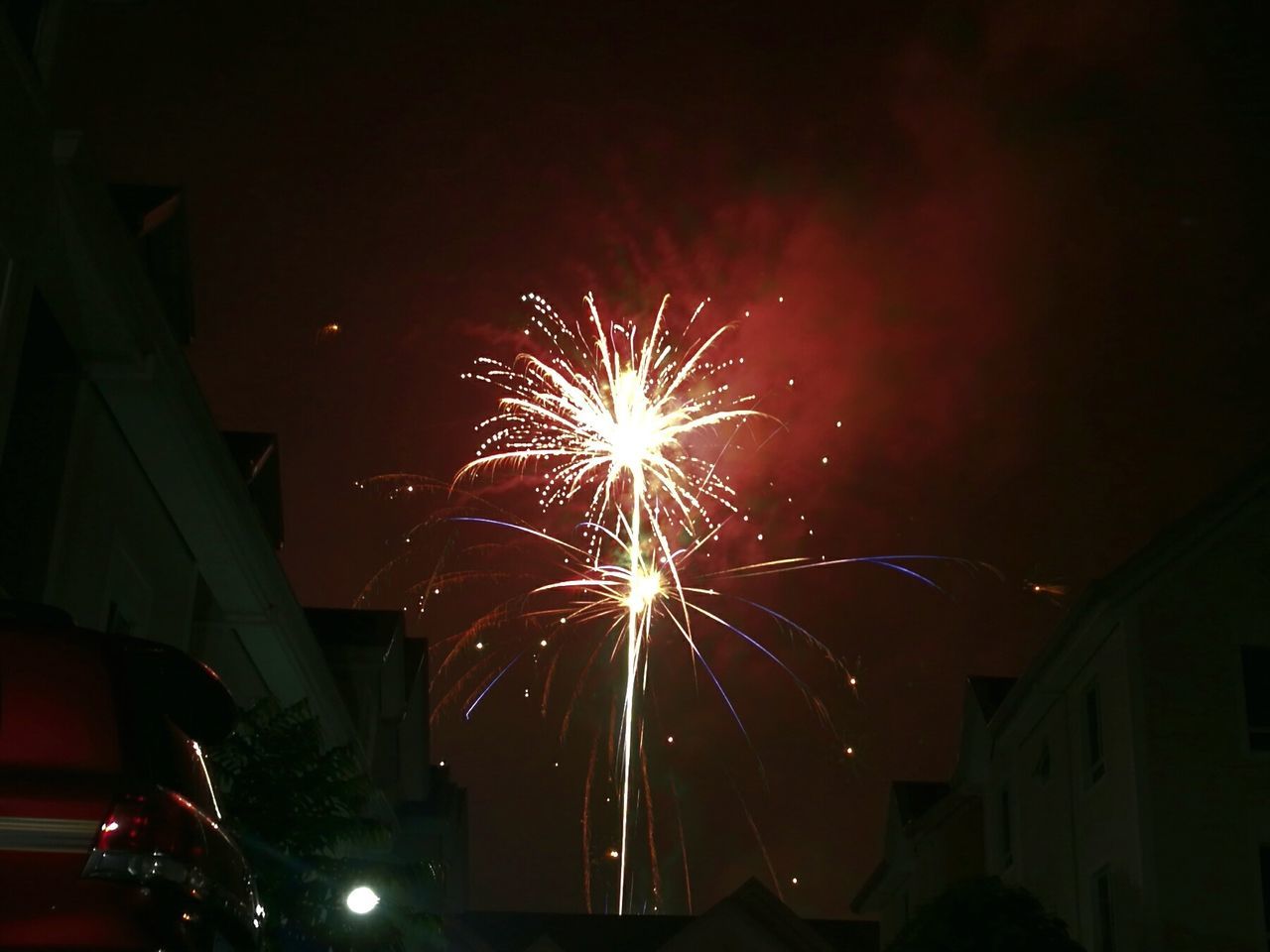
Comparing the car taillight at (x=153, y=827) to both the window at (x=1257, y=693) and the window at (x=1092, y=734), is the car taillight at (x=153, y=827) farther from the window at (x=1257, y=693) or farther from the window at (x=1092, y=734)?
the window at (x=1092, y=734)

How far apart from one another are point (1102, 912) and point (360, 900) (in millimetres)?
17276

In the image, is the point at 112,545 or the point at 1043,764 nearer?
the point at 112,545

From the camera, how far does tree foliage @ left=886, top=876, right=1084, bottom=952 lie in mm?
22406

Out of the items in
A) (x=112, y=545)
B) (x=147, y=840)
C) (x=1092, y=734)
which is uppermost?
(x=1092, y=734)

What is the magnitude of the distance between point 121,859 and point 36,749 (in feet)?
1.26

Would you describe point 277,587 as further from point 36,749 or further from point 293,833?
point 36,749

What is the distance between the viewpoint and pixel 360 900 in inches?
426

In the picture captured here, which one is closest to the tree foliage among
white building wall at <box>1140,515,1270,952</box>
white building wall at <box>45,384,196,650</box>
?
white building wall at <box>1140,515,1270,952</box>

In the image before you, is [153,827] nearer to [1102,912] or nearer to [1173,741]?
[1173,741]

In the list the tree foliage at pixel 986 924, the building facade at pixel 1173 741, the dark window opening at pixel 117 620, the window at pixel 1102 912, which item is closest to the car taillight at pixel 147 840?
the dark window opening at pixel 117 620

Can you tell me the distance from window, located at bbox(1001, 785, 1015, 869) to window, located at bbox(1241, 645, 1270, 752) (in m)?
7.98

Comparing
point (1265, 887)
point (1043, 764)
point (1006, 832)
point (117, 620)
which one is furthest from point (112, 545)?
point (1006, 832)

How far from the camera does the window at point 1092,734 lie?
25578 millimetres

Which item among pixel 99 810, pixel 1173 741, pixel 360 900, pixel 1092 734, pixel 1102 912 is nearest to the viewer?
pixel 99 810
